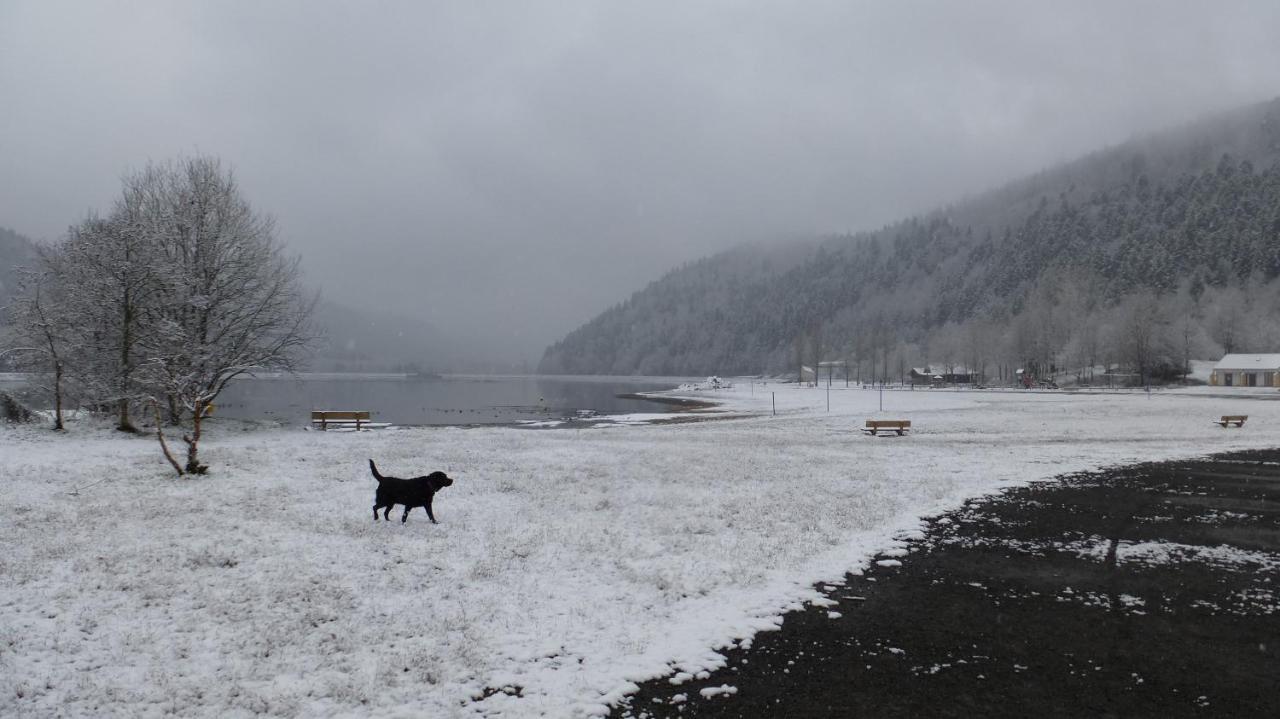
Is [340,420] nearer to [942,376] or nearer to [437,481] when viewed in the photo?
[437,481]

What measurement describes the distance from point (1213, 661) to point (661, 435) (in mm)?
28009

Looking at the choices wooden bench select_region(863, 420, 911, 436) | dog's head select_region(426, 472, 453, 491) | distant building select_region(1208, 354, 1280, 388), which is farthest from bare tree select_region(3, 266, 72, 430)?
distant building select_region(1208, 354, 1280, 388)

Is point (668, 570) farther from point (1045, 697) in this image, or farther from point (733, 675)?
point (1045, 697)

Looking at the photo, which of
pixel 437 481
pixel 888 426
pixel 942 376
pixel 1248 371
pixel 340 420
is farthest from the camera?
pixel 942 376

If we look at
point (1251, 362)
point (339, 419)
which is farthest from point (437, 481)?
point (1251, 362)

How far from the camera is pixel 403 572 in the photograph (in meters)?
10.1

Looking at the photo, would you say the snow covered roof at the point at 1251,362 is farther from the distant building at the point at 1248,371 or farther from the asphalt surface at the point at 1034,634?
the asphalt surface at the point at 1034,634

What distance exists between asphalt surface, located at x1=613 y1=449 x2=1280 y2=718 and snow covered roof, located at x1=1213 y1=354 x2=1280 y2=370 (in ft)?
373

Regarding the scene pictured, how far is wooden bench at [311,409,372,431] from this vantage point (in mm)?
37694

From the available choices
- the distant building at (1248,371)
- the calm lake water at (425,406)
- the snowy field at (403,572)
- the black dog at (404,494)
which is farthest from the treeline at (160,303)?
the distant building at (1248,371)

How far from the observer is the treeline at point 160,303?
28.5m

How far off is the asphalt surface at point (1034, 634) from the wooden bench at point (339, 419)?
33.4m

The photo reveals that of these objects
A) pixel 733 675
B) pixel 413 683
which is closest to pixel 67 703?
pixel 413 683

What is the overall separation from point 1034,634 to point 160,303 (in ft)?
117
